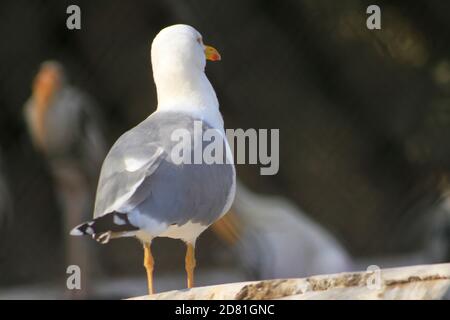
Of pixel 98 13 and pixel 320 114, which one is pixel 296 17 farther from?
pixel 98 13

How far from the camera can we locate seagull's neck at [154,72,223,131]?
1.56 metres

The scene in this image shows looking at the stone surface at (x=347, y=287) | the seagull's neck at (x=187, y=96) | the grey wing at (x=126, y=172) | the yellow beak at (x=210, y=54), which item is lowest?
the stone surface at (x=347, y=287)

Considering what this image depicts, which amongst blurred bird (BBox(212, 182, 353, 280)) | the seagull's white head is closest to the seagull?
the seagull's white head

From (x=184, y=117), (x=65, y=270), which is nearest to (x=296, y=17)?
(x=65, y=270)

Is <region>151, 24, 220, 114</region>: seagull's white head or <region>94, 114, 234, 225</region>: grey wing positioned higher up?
<region>151, 24, 220, 114</region>: seagull's white head

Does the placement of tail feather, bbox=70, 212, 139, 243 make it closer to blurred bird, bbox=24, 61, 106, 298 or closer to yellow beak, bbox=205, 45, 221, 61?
yellow beak, bbox=205, 45, 221, 61

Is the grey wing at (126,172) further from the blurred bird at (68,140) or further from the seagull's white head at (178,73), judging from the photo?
Result: the blurred bird at (68,140)

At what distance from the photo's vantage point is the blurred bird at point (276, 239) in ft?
8.04

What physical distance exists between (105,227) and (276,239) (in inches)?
44.3

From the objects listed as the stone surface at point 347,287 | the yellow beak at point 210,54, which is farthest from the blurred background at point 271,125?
the stone surface at point 347,287

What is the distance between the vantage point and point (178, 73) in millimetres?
1577

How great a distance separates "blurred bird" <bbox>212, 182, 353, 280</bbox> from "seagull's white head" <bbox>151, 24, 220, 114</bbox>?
0.90m

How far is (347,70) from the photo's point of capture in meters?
2.69
